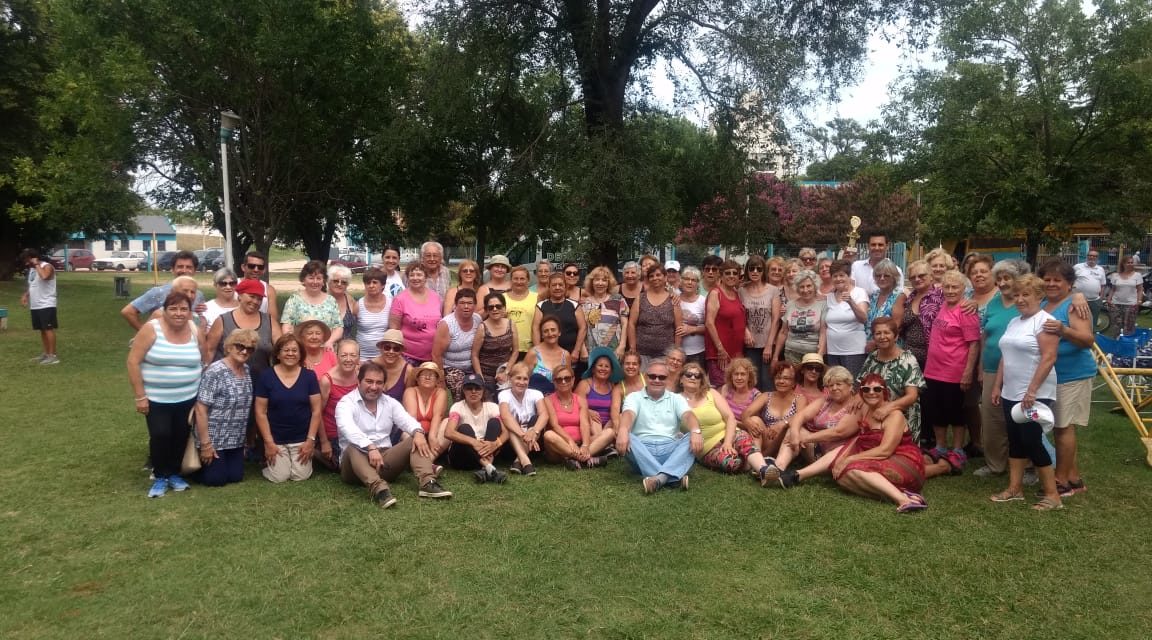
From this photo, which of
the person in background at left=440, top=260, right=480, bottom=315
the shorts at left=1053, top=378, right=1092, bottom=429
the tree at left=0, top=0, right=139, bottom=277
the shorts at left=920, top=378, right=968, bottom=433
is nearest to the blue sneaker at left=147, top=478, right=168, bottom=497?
the person in background at left=440, top=260, right=480, bottom=315

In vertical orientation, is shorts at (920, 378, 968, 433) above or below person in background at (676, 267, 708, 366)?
below

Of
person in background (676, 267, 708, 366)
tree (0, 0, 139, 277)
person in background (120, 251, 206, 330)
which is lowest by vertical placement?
person in background (676, 267, 708, 366)

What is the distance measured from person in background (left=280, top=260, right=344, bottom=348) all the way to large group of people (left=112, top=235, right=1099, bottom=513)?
0.02 m

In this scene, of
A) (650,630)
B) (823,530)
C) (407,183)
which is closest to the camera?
(650,630)

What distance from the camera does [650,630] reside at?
11.4ft

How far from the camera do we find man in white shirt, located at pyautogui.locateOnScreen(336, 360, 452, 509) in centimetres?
530

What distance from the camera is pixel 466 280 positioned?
6.92 m

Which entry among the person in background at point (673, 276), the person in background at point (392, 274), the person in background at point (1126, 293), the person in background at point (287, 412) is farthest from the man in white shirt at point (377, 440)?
the person in background at point (1126, 293)

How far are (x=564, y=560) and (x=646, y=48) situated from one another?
42.4 ft

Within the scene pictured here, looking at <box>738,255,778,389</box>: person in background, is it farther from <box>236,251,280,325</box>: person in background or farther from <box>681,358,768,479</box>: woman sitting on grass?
<box>236,251,280,325</box>: person in background

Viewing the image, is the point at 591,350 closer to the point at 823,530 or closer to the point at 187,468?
the point at 823,530

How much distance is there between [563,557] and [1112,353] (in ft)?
25.9

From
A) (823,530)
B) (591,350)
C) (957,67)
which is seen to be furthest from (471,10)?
(957,67)

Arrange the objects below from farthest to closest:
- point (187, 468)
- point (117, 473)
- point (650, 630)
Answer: point (117, 473), point (187, 468), point (650, 630)
